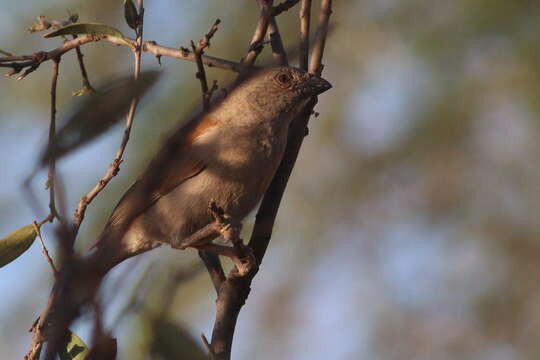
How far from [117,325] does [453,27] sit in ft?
24.0

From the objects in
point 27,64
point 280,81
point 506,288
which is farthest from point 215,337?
point 506,288

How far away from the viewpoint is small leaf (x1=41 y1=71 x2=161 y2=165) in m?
1.97

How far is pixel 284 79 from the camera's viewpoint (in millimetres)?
4832

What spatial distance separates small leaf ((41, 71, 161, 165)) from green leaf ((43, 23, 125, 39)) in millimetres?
1219

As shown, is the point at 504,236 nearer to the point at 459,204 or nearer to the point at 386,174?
the point at 459,204

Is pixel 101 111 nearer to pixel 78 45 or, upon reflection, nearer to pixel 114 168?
pixel 114 168

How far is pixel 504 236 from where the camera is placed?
320 inches

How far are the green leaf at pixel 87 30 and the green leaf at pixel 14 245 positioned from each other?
2.81ft

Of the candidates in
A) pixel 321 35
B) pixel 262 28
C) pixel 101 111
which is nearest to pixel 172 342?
pixel 101 111

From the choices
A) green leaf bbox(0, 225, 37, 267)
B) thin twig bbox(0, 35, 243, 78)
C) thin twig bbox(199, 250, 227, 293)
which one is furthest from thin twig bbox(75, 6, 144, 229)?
thin twig bbox(199, 250, 227, 293)

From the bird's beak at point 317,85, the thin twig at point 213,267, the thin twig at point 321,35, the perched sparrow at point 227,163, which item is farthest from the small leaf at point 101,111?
the bird's beak at point 317,85

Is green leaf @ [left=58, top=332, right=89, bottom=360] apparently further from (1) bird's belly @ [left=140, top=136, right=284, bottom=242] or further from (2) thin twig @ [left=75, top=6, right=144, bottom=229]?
(1) bird's belly @ [left=140, top=136, right=284, bottom=242]

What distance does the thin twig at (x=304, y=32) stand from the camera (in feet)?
13.2

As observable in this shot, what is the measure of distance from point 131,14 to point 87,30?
29 cm
